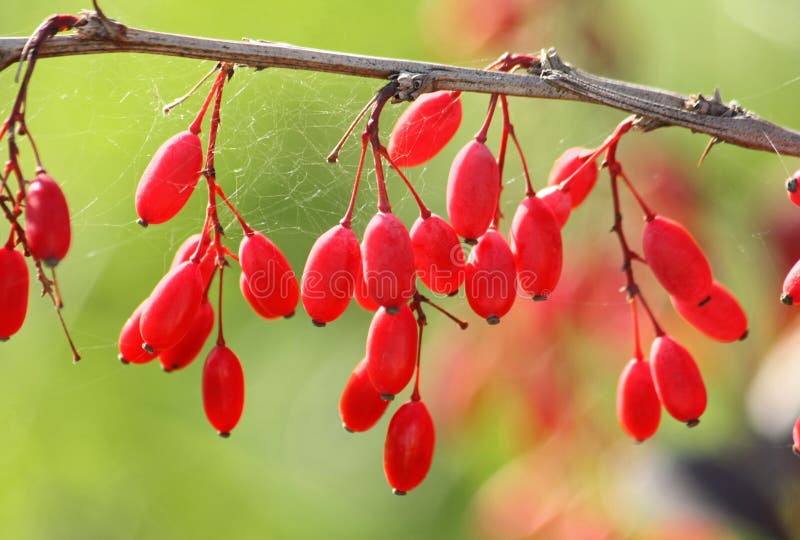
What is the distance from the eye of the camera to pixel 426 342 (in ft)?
9.53

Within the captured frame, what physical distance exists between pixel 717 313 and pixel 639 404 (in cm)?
16

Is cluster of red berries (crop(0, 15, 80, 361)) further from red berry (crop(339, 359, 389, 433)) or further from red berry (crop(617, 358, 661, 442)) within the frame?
red berry (crop(617, 358, 661, 442))

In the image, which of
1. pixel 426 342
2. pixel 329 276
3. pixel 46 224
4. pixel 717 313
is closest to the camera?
pixel 46 224

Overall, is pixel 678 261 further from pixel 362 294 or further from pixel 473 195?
pixel 362 294

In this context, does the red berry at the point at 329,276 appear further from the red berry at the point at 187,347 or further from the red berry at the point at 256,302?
the red berry at the point at 187,347

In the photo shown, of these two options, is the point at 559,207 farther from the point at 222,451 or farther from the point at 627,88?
the point at 222,451

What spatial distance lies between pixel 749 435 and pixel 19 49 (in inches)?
58.3

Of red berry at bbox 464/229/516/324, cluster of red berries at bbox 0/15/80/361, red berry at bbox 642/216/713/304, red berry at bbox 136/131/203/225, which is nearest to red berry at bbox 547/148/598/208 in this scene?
red berry at bbox 642/216/713/304

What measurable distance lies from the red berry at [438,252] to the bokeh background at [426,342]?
0.78 metres

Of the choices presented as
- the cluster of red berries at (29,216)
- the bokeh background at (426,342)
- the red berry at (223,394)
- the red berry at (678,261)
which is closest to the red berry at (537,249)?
the red berry at (678,261)

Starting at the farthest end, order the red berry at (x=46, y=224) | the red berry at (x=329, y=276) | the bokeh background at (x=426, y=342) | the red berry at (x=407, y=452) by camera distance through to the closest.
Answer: the bokeh background at (x=426, y=342) < the red berry at (x=407, y=452) < the red berry at (x=329, y=276) < the red berry at (x=46, y=224)

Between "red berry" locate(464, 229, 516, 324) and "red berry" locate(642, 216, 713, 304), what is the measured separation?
21cm

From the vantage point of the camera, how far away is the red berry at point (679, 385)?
1.20 meters

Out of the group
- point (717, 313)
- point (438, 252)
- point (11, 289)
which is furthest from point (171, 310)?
point (717, 313)
